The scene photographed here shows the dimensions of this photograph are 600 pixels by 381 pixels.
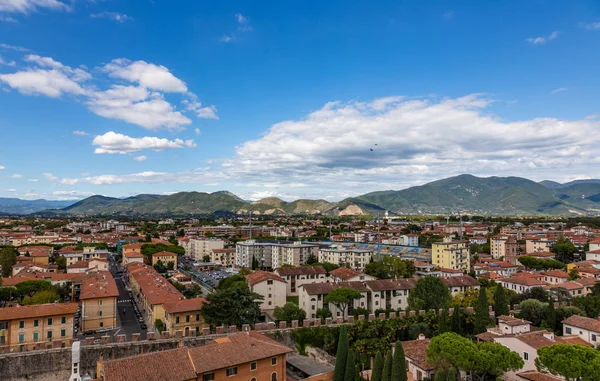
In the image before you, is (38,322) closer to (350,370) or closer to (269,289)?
(269,289)

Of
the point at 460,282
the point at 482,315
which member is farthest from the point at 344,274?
the point at 482,315

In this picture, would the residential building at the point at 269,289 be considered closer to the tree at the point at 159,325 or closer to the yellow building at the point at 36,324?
the tree at the point at 159,325

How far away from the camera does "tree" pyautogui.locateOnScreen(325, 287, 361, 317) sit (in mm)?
36781

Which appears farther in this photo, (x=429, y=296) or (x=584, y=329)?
(x=429, y=296)

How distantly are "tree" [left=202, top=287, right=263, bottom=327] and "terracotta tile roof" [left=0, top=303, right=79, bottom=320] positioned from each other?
34.0ft

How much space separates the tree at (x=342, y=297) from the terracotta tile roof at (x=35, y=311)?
21.2 meters

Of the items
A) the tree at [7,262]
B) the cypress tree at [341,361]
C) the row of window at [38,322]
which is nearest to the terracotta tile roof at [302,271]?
the row of window at [38,322]

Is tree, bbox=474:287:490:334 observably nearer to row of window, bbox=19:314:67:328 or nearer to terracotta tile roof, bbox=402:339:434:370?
terracotta tile roof, bbox=402:339:434:370

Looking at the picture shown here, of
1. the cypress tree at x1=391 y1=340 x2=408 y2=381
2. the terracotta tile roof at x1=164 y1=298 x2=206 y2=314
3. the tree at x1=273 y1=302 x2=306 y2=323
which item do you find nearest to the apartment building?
the tree at x1=273 y1=302 x2=306 y2=323

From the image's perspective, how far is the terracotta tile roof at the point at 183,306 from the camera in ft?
107

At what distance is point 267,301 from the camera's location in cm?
4434

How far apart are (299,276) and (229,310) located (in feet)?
63.5

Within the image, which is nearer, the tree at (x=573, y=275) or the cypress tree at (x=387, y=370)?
the cypress tree at (x=387, y=370)

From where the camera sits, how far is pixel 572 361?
1962cm
